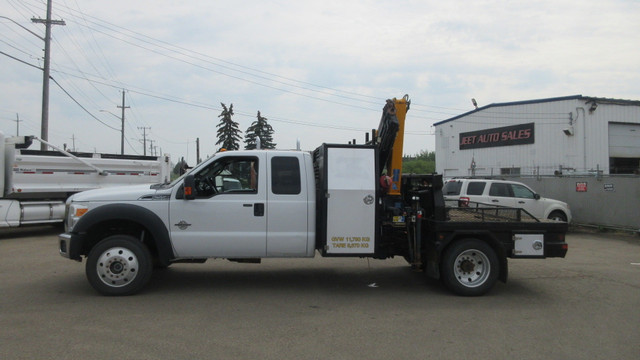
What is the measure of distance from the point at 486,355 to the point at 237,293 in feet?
12.2

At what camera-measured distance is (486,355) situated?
4871 mm

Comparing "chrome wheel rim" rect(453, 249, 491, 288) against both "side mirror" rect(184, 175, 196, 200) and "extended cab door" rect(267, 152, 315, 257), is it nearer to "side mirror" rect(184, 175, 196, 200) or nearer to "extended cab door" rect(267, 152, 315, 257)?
"extended cab door" rect(267, 152, 315, 257)

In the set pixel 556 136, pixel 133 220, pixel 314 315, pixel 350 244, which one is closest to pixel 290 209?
pixel 350 244

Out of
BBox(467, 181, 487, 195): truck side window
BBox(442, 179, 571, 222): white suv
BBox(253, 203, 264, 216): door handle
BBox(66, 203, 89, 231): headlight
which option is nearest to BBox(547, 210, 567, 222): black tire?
BBox(442, 179, 571, 222): white suv

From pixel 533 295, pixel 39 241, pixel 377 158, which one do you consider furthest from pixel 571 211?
pixel 39 241

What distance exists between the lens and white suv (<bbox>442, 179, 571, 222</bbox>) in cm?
1543

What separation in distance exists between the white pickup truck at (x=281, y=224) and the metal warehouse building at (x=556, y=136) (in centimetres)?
1910

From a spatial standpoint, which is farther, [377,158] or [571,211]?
[571,211]

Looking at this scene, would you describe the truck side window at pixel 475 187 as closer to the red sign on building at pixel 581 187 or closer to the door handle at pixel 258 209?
the red sign on building at pixel 581 187

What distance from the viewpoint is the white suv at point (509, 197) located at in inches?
607

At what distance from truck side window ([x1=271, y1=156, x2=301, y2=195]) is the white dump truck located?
9214mm

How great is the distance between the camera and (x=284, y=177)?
7172mm

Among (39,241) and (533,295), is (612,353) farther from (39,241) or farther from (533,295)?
(39,241)

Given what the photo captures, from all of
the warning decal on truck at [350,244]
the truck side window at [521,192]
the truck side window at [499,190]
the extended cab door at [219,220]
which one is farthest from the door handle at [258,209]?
the truck side window at [521,192]
